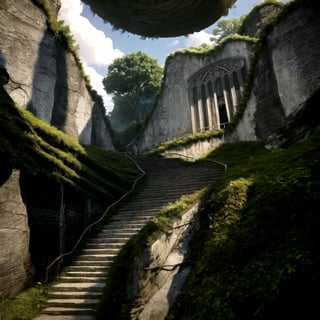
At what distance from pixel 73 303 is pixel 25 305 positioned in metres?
0.99

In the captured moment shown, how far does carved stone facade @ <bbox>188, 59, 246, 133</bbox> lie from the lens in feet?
73.3

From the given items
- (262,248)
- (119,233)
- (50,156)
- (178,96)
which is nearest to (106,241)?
(119,233)

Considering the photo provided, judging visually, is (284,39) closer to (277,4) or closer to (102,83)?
(277,4)

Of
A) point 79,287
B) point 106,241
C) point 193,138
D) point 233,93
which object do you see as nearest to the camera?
point 79,287

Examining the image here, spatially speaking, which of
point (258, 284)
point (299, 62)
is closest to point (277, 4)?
point (299, 62)

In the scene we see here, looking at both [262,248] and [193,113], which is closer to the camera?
[262,248]

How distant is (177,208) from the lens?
5875mm

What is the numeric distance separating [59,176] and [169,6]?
946 centimetres

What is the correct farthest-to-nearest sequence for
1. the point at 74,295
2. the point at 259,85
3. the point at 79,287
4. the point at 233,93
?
1. the point at 233,93
2. the point at 259,85
3. the point at 79,287
4. the point at 74,295

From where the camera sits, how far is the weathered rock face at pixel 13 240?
5.66 metres

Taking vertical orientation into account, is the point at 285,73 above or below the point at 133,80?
below

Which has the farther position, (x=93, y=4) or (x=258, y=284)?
(x=93, y=4)

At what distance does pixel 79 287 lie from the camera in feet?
19.7

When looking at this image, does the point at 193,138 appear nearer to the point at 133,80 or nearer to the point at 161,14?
the point at 161,14
